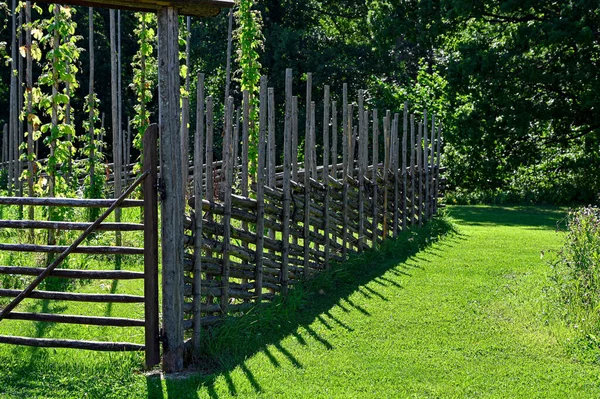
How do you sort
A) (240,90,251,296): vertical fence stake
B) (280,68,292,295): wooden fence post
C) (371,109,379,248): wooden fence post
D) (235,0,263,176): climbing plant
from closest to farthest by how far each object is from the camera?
(240,90,251,296): vertical fence stake, (280,68,292,295): wooden fence post, (371,109,379,248): wooden fence post, (235,0,263,176): climbing plant

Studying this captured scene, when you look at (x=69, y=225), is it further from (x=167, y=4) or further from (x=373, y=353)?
(x=373, y=353)

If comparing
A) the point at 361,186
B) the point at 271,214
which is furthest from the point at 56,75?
the point at 361,186

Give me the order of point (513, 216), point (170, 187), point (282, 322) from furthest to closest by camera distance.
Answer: point (513, 216) → point (282, 322) → point (170, 187)

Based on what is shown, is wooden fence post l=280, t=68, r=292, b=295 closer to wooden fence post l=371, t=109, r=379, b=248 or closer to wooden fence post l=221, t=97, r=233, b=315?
wooden fence post l=221, t=97, r=233, b=315

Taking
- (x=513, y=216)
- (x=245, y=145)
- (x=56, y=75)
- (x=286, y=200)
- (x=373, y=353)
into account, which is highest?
(x=56, y=75)

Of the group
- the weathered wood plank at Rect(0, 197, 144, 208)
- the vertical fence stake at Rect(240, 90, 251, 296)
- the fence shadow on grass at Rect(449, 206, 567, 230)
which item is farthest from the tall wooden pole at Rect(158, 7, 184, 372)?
the fence shadow on grass at Rect(449, 206, 567, 230)

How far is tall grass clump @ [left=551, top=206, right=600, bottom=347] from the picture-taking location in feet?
23.2

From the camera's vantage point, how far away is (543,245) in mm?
13242

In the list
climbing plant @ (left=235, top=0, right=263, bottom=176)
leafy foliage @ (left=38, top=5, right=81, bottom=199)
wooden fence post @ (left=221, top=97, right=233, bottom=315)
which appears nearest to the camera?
wooden fence post @ (left=221, top=97, right=233, bottom=315)

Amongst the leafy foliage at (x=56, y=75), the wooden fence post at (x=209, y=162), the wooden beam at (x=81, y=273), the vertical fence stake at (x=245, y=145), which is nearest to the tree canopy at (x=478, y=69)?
the leafy foliage at (x=56, y=75)

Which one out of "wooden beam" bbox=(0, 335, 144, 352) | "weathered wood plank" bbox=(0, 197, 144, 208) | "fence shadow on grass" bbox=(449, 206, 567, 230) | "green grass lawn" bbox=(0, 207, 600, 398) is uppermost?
"weathered wood plank" bbox=(0, 197, 144, 208)

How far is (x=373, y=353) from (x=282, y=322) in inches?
47.5

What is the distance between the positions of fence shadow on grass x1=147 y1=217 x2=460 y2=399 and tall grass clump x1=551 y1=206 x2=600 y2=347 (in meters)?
1.84

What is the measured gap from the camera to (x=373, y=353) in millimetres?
6742
